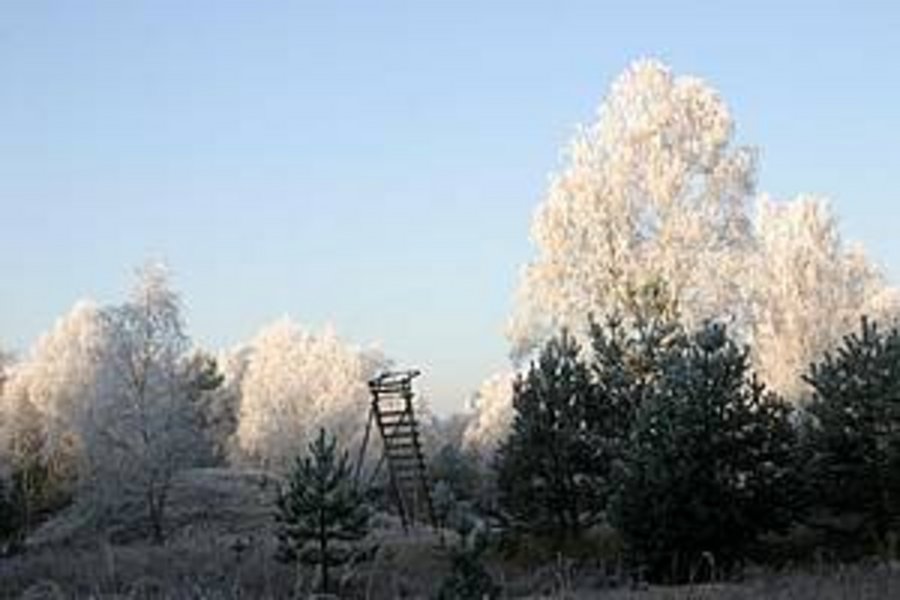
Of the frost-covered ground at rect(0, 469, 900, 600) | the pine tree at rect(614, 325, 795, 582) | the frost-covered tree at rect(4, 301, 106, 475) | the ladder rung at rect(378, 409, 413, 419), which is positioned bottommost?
the frost-covered ground at rect(0, 469, 900, 600)

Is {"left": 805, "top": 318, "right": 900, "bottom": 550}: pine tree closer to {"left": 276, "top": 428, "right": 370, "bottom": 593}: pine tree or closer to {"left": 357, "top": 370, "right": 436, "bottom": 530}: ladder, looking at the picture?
{"left": 276, "top": 428, "right": 370, "bottom": 593}: pine tree

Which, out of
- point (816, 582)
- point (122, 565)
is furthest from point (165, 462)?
point (816, 582)

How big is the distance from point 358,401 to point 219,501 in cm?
3658

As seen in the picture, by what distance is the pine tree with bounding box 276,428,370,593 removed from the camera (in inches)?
823

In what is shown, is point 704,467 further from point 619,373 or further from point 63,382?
point 63,382

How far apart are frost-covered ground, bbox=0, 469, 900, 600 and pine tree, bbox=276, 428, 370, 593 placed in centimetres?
52

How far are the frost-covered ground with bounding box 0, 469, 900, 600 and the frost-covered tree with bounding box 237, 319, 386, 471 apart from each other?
1184 inches

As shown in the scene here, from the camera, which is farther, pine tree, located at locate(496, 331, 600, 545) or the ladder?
the ladder

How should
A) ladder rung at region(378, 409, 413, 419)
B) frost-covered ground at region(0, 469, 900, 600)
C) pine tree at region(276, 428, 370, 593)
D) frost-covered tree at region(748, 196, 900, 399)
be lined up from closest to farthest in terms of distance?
frost-covered ground at region(0, 469, 900, 600)
pine tree at region(276, 428, 370, 593)
ladder rung at region(378, 409, 413, 419)
frost-covered tree at region(748, 196, 900, 399)

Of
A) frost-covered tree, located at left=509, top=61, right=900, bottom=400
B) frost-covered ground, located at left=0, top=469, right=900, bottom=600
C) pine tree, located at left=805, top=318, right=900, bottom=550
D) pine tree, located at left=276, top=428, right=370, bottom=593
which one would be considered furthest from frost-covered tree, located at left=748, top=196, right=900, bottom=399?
pine tree, located at left=276, top=428, right=370, bottom=593

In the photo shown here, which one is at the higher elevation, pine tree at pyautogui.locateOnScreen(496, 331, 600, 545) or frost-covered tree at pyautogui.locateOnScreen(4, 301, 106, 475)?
frost-covered tree at pyautogui.locateOnScreen(4, 301, 106, 475)

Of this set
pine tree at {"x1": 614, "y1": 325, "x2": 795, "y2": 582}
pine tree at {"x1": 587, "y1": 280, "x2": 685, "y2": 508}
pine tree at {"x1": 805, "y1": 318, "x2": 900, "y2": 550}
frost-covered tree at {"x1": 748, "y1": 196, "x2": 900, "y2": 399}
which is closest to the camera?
pine tree at {"x1": 614, "y1": 325, "x2": 795, "y2": 582}

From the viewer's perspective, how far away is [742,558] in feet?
71.6

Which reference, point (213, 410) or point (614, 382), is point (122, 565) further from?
point (213, 410)
